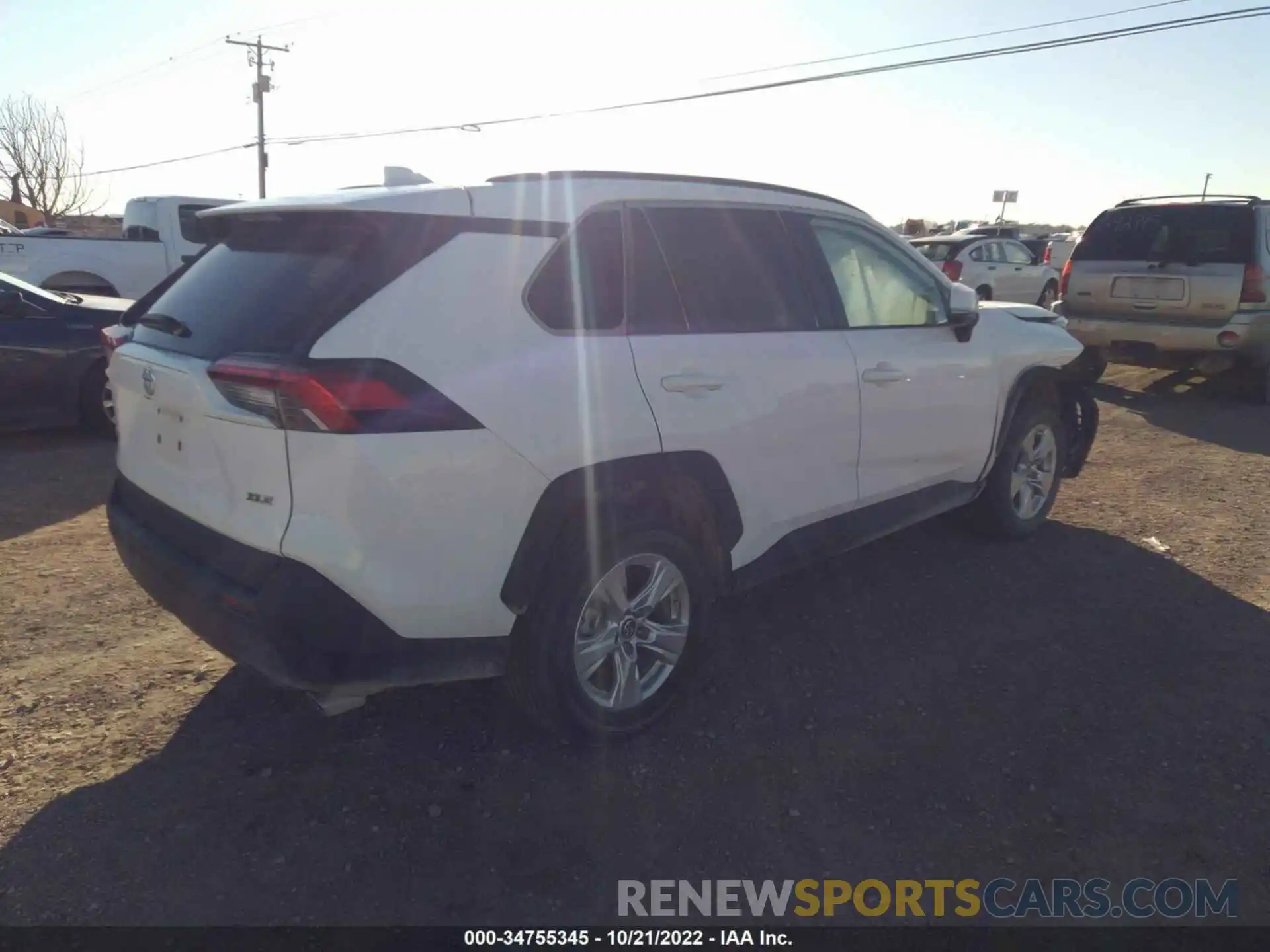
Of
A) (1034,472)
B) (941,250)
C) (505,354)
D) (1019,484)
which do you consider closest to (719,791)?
(505,354)

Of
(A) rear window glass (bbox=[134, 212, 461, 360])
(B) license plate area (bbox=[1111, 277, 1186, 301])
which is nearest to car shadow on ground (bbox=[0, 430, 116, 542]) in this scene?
(A) rear window glass (bbox=[134, 212, 461, 360])

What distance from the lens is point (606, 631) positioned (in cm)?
303

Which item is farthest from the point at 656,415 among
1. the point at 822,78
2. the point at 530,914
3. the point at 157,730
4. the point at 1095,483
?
the point at 822,78

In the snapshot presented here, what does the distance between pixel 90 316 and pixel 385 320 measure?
598 cm

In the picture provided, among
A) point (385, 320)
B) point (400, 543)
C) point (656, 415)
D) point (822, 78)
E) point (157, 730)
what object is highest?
point (822, 78)

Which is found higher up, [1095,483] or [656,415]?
[656,415]

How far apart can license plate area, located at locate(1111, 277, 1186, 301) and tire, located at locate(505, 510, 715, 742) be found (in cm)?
784

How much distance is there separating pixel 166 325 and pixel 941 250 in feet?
46.5

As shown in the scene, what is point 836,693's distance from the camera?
3.55 m

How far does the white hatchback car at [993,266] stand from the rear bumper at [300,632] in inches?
522

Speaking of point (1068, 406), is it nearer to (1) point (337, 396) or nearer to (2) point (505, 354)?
(2) point (505, 354)

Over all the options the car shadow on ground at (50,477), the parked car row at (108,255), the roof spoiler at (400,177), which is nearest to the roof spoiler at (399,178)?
the roof spoiler at (400,177)

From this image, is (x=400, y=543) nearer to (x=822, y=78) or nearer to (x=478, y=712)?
(x=478, y=712)

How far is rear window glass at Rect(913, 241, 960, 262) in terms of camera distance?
1492 cm
